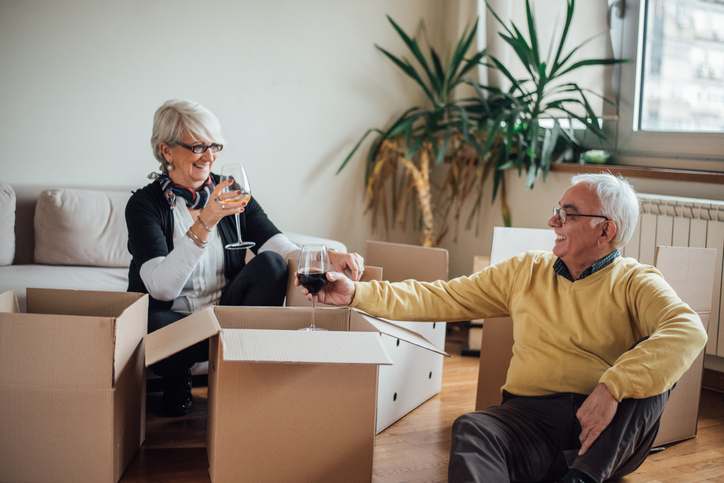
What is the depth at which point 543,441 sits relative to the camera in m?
1.47

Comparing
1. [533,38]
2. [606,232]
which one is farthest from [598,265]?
[533,38]

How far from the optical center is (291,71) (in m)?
3.27

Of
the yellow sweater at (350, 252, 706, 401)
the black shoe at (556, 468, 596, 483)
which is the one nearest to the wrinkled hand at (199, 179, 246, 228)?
the yellow sweater at (350, 252, 706, 401)

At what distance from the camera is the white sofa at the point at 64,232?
8.13 ft

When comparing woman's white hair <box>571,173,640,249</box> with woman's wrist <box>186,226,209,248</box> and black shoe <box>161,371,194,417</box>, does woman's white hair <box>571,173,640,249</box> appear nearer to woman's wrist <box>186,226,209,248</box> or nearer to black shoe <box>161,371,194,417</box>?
woman's wrist <box>186,226,209,248</box>

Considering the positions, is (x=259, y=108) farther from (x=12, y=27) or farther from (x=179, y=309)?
(x=179, y=309)

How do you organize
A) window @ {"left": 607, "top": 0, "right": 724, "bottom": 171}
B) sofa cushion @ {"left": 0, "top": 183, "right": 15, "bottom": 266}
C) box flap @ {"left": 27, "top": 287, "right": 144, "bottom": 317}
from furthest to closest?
1. window @ {"left": 607, "top": 0, "right": 724, "bottom": 171}
2. sofa cushion @ {"left": 0, "top": 183, "right": 15, "bottom": 266}
3. box flap @ {"left": 27, "top": 287, "right": 144, "bottom": 317}

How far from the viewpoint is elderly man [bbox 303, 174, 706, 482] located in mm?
1327

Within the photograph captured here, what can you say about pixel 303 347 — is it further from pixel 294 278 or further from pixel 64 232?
pixel 64 232

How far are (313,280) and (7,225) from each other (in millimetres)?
1693

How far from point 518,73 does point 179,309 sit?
2.42 meters

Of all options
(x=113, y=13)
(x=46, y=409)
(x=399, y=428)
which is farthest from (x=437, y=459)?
(x=113, y=13)

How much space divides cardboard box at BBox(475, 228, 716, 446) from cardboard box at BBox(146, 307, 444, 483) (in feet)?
2.37

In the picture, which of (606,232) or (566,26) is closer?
(606,232)
